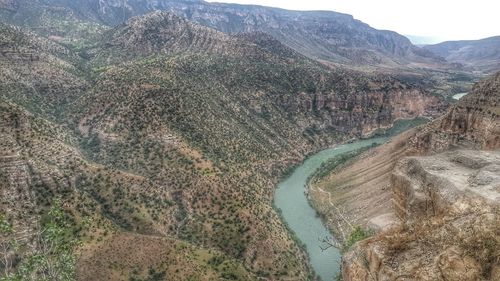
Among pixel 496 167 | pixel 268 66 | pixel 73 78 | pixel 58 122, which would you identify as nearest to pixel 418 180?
pixel 496 167

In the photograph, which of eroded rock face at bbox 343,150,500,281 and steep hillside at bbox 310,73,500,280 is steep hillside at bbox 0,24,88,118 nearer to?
steep hillside at bbox 310,73,500,280

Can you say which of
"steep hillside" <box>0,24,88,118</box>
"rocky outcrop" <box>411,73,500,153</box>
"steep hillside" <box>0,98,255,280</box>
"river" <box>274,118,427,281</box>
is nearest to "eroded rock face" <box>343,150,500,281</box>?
"steep hillside" <box>0,98,255,280</box>

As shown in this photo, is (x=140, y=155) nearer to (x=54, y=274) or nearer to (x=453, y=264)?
(x=54, y=274)

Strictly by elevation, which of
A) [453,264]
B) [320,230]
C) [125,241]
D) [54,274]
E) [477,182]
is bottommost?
[320,230]

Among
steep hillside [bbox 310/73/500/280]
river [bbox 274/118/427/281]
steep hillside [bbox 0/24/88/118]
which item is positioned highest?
steep hillside [bbox 310/73/500/280]

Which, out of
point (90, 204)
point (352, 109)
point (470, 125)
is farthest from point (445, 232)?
point (352, 109)
